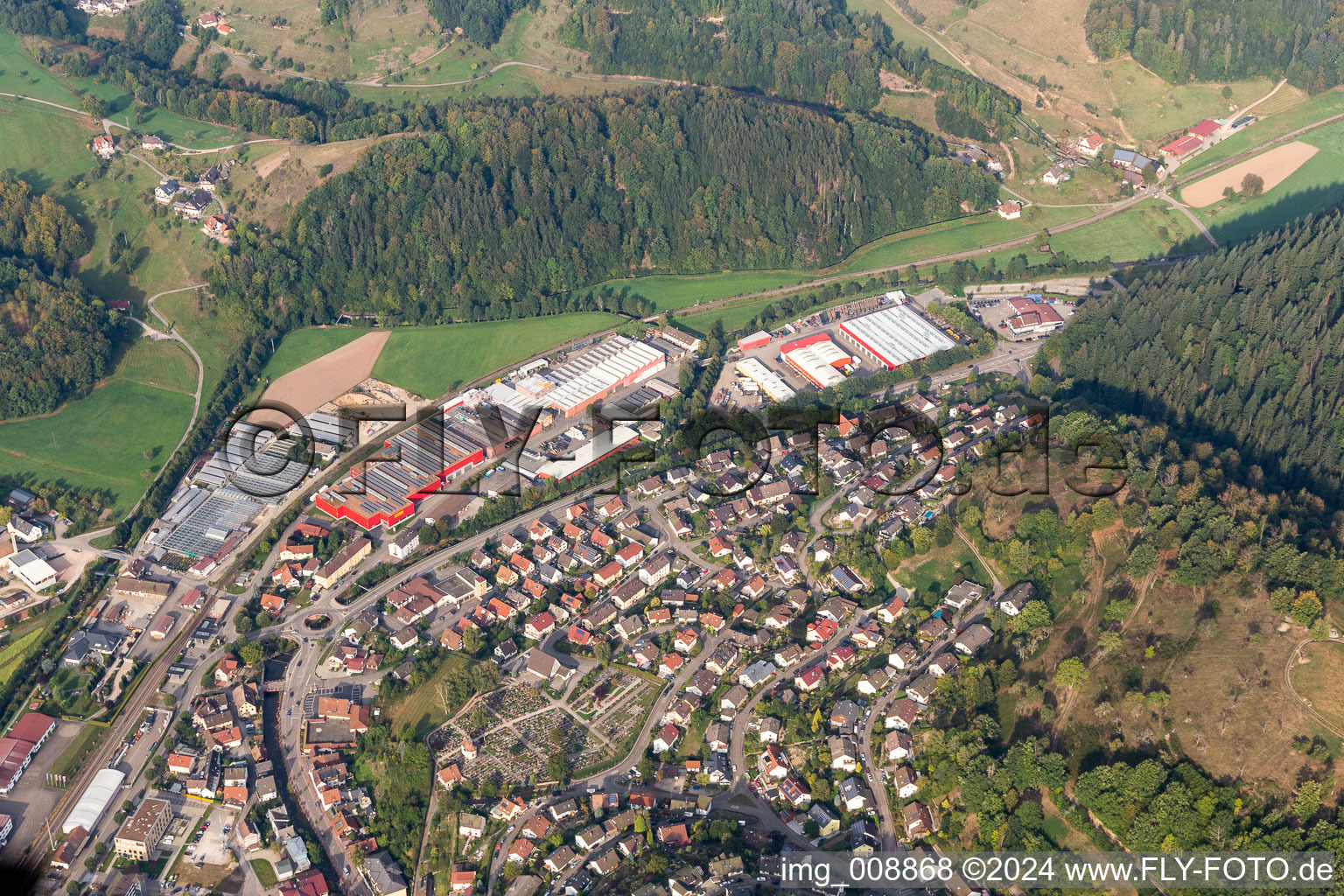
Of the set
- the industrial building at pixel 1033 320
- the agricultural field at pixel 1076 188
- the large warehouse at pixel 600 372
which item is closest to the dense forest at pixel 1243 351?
the industrial building at pixel 1033 320

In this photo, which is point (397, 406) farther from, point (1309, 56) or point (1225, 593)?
point (1309, 56)

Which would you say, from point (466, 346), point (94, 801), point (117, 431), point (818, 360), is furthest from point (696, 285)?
point (94, 801)

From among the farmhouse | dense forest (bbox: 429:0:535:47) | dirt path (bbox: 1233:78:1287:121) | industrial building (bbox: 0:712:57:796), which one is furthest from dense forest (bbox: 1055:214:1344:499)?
dense forest (bbox: 429:0:535:47)

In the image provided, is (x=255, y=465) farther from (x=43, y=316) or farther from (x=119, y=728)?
(x=119, y=728)

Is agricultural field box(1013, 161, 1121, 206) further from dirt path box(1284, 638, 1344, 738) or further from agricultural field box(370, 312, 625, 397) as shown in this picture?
dirt path box(1284, 638, 1344, 738)

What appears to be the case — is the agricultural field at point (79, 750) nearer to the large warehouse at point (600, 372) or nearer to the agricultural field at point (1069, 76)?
the large warehouse at point (600, 372)
